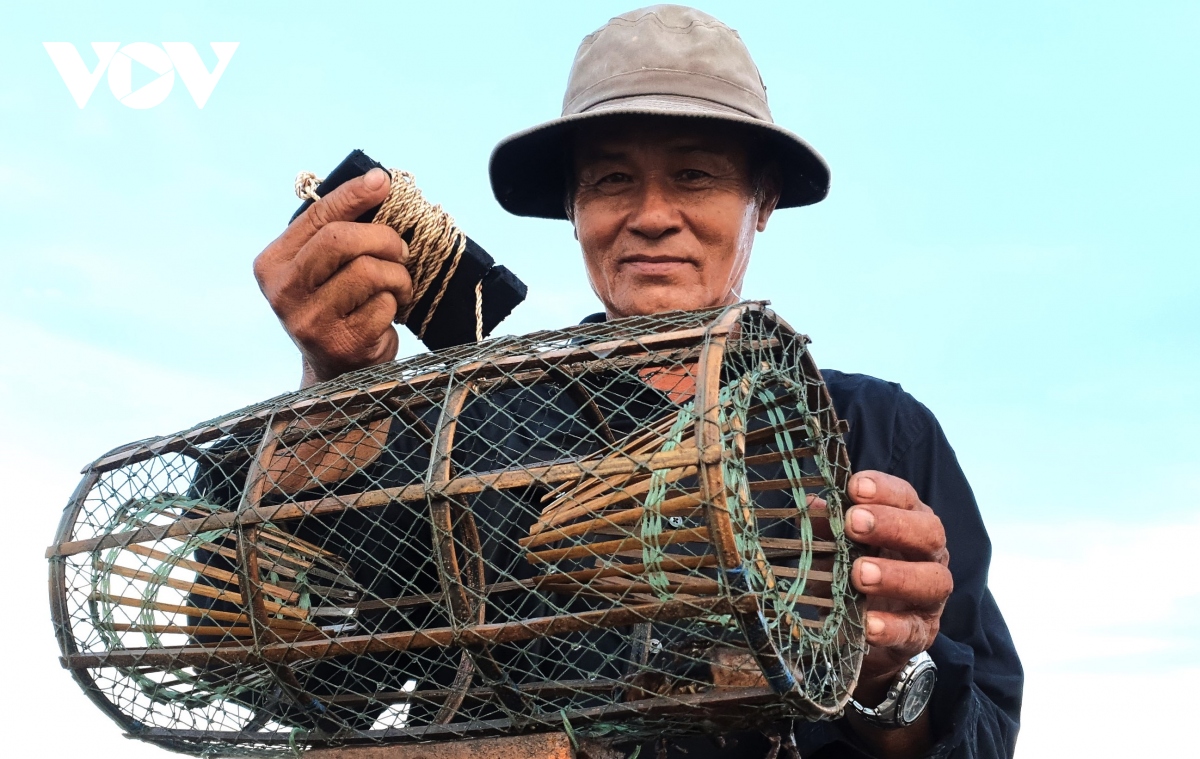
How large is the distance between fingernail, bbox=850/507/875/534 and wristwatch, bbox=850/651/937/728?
14.9 inches

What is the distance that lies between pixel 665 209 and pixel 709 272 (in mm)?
218

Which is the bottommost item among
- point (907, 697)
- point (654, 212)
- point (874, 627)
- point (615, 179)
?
point (907, 697)

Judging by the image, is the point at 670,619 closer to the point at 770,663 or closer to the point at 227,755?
the point at 770,663

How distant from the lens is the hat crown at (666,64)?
10.6ft

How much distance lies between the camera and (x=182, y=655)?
242 centimetres

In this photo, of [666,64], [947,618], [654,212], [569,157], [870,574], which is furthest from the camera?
[569,157]

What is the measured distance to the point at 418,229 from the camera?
2900mm

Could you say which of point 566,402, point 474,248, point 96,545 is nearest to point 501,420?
point 566,402

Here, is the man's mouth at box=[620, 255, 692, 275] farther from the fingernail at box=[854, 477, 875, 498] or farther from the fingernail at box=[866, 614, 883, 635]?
the fingernail at box=[866, 614, 883, 635]

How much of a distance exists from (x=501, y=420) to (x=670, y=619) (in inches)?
55.2

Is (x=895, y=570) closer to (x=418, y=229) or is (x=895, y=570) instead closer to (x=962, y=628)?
(x=962, y=628)

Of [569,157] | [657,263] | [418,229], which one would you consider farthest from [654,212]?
[418,229]

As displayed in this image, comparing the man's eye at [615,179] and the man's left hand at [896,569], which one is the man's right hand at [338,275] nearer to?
the man's eye at [615,179]

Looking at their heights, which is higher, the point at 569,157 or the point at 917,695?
the point at 569,157
